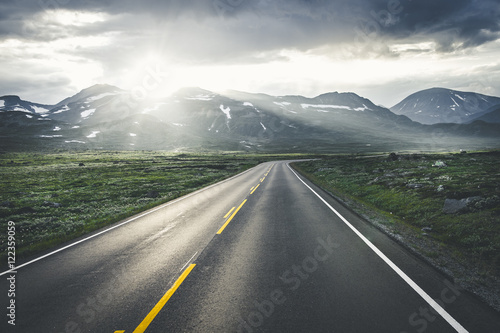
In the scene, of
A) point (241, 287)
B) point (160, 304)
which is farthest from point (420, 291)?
point (160, 304)

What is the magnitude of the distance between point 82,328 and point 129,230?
255 inches

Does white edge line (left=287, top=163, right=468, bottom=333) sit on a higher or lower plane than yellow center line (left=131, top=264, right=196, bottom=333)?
higher

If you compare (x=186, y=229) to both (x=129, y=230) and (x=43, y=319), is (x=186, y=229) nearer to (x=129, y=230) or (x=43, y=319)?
(x=129, y=230)

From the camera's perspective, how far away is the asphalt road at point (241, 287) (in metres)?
4.21

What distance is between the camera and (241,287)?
5.37 m

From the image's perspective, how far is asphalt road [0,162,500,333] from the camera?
4.21m

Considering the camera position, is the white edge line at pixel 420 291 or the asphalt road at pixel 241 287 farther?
the asphalt road at pixel 241 287

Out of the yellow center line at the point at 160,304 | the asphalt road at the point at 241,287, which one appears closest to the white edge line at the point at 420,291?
the asphalt road at the point at 241,287

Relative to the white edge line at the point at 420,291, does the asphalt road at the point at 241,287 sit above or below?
below

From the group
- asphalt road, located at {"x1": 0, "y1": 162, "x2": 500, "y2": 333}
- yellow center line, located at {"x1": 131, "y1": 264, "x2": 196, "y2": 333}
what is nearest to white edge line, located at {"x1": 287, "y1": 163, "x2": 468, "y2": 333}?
asphalt road, located at {"x1": 0, "y1": 162, "x2": 500, "y2": 333}

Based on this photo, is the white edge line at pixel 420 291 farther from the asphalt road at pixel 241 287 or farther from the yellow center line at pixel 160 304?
the yellow center line at pixel 160 304

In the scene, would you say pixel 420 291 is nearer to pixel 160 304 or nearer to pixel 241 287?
pixel 241 287

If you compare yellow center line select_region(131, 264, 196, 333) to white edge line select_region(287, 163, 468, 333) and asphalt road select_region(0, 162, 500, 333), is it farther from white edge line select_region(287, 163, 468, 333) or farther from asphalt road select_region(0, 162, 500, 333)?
white edge line select_region(287, 163, 468, 333)

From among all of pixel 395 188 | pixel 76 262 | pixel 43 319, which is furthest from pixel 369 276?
pixel 395 188
